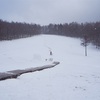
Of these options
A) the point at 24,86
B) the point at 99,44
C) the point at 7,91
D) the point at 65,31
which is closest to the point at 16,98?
the point at 7,91

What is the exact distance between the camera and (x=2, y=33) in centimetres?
8562

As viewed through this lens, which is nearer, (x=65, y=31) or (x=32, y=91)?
(x=32, y=91)

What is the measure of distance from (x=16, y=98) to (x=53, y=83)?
449 cm

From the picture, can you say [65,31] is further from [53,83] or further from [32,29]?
[53,83]

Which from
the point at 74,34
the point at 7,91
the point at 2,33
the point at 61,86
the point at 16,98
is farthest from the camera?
the point at 74,34

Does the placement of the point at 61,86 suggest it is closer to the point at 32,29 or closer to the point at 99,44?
the point at 99,44

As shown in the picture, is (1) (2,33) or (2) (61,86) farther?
(1) (2,33)

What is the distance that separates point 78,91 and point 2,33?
8094 cm

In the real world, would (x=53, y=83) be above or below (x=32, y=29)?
below

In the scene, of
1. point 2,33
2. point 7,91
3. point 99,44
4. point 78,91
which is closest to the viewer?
point 7,91

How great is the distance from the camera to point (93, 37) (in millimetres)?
87562

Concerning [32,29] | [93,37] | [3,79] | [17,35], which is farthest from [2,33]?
[3,79]

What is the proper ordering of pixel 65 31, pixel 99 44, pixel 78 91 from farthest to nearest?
pixel 65 31, pixel 99 44, pixel 78 91

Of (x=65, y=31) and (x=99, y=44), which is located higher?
(x=65, y=31)
